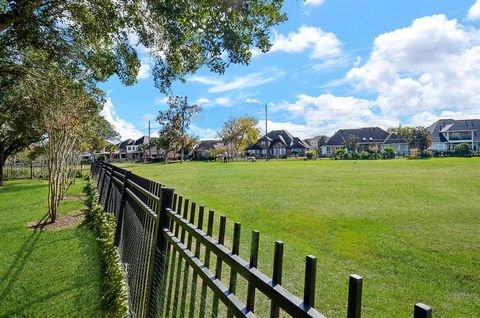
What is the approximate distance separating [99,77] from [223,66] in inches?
192

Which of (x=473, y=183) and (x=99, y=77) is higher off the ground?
(x=99, y=77)

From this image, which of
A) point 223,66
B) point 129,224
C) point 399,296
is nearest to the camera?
point 399,296

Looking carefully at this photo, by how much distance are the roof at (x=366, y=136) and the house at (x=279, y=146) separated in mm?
7906

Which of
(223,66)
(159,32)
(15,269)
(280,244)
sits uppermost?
(159,32)

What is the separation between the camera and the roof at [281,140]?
89062mm

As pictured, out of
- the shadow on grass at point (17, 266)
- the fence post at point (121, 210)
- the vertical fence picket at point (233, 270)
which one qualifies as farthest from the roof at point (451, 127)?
the vertical fence picket at point (233, 270)

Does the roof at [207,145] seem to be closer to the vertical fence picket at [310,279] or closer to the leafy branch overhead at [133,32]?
the leafy branch overhead at [133,32]

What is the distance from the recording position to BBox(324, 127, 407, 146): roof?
261 ft

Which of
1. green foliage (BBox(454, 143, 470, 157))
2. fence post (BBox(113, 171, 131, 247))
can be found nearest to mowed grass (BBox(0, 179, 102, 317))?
fence post (BBox(113, 171, 131, 247))

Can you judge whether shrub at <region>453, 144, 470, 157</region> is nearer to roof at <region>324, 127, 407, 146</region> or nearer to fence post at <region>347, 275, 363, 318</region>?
roof at <region>324, 127, 407, 146</region>

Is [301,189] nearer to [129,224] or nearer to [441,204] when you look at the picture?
[441,204]

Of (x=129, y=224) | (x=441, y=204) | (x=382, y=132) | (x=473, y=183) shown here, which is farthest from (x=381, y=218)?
(x=382, y=132)

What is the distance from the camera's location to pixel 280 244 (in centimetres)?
Result: 143

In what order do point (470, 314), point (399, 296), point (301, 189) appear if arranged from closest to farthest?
point (470, 314) < point (399, 296) < point (301, 189)
